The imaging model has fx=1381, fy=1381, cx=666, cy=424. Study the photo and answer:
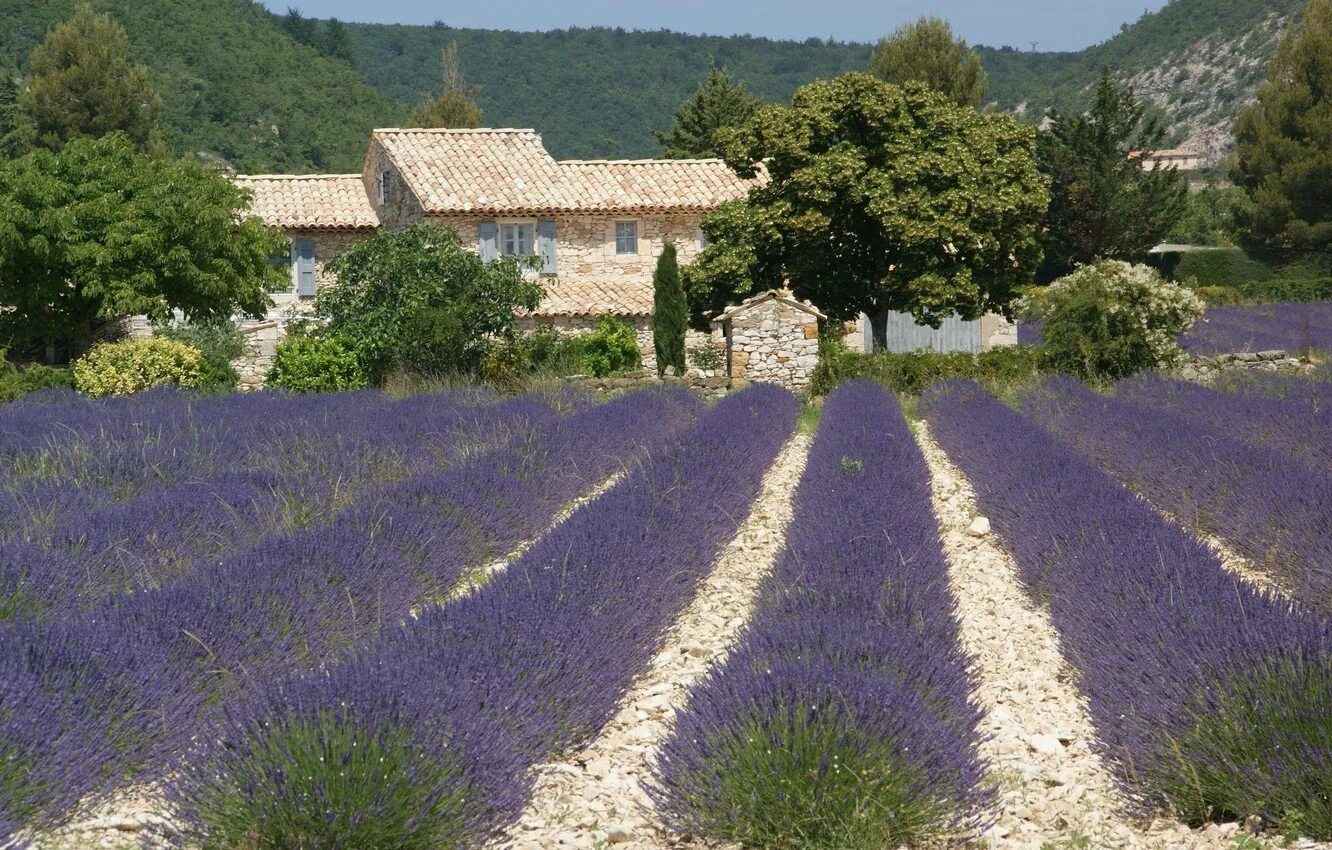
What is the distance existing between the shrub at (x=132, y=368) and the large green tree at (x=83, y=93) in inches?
775

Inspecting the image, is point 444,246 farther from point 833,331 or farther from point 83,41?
point 83,41

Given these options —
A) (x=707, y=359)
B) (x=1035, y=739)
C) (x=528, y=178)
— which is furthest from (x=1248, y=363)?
(x=1035, y=739)

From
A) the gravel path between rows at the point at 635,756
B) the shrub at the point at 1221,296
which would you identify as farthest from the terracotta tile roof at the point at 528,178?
the gravel path between rows at the point at 635,756

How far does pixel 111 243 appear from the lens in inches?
701

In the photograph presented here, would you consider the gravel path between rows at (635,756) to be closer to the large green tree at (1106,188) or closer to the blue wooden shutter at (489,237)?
the blue wooden shutter at (489,237)

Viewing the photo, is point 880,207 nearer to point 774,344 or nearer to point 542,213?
point 774,344

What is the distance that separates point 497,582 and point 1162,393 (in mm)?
10327

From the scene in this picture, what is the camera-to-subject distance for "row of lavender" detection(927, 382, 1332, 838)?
342 centimetres

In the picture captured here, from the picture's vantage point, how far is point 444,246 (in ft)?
63.6

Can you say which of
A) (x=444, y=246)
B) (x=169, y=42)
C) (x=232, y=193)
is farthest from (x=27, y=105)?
(x=444, y=246)

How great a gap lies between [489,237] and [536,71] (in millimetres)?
52683

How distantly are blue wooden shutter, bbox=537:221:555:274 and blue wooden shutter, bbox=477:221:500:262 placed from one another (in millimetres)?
773

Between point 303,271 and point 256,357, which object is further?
point 303,271

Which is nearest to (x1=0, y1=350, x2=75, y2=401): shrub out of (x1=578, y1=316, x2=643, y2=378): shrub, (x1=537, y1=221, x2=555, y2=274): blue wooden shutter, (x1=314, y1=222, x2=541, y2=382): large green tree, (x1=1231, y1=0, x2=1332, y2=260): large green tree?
(x1=314, y1=222, x2=541, y2=382): large green tree
